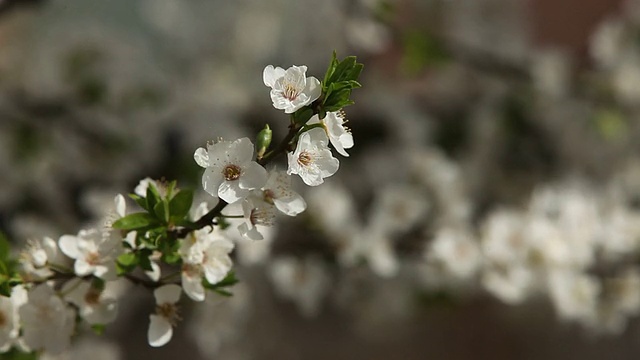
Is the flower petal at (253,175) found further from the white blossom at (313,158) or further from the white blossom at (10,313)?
the white blossom at (10,313)

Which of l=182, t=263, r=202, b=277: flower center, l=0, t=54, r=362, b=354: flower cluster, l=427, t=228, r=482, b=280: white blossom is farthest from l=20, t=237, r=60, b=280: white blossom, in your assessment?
l=427, t=228, r=482, b=280: white blossom

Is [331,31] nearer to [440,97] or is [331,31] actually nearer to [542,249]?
[440,97]

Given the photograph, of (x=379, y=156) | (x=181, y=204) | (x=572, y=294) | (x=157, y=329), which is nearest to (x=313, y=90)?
(x=181, y=204)

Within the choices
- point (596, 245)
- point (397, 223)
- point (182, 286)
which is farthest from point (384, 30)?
point (182, 286)

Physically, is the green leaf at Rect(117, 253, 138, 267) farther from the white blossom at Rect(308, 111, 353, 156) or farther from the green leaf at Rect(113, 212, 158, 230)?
the white blossom at Rect(308, 111, 353, 156)

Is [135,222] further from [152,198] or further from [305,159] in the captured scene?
[305,159]

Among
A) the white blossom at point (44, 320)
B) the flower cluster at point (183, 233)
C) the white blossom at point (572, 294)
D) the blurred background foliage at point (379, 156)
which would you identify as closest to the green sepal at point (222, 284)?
the flower cluster at point (183, 233)
